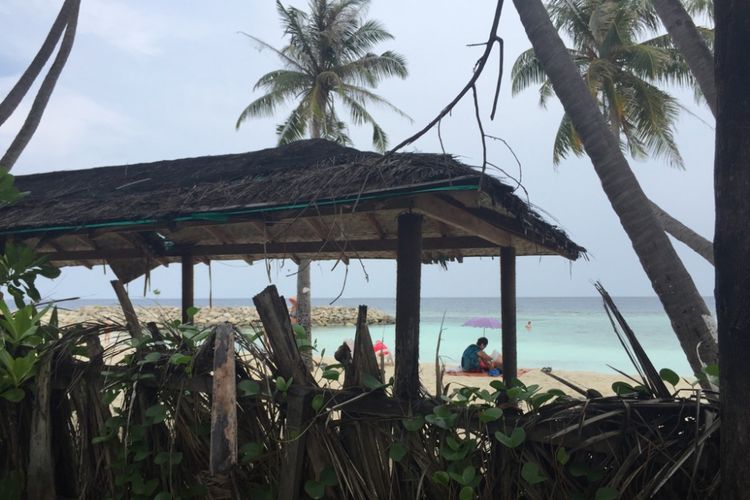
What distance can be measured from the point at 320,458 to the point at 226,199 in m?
2.01

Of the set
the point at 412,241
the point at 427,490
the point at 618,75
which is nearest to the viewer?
the point at 427,490

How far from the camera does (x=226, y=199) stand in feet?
13.6

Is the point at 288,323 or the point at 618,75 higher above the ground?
the point at 618,75

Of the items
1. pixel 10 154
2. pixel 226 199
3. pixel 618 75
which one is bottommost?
pixel 226 199

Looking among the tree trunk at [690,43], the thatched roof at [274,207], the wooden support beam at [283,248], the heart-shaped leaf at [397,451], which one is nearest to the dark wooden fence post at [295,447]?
the heart-shaped leaf at [397,451]

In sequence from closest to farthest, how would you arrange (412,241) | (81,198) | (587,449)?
(587,449)
(412,241)
(81,198)

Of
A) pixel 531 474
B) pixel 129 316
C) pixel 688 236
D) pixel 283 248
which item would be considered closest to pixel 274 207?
pixel 129 316

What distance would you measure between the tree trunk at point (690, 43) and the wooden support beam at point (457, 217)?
5.28 ft

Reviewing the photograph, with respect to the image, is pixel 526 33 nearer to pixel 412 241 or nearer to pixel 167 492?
pixel 412 241

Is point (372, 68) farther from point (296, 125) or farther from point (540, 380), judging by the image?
point (540, 380)

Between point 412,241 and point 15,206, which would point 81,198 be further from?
point 412,241

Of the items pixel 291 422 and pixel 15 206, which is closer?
pixel 291 422

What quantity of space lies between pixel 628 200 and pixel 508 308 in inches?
73.6

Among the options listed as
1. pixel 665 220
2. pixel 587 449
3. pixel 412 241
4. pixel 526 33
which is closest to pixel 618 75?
pixel 665 220
